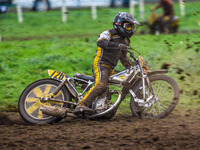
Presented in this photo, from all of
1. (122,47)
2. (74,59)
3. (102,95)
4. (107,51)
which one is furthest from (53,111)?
(74,59)

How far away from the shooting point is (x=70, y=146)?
4.55m

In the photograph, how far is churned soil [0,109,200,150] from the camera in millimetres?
4547

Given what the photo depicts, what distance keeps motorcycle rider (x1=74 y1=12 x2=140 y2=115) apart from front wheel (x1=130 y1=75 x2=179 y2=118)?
0.72 metres

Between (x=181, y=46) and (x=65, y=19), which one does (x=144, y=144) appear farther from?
(x=65, y=19)

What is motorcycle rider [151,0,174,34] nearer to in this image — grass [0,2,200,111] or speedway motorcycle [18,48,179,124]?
grass [0,2,200,111]

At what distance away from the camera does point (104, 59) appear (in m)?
5.98

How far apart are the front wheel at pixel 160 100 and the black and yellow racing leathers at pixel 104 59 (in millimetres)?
626

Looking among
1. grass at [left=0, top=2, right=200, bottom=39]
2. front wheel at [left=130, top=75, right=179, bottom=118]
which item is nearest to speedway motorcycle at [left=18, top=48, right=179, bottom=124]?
front wheel at [left=130, top=75, right=179, bottom=118]

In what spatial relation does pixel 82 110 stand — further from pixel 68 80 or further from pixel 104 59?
pixel 104 59

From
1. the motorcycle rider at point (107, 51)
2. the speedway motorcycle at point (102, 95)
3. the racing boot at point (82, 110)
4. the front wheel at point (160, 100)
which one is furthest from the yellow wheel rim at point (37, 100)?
the front wheel at point (160, 100)

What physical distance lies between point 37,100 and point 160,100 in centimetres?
219

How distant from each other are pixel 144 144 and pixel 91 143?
0.71 m

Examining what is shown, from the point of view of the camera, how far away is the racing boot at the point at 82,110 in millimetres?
5777

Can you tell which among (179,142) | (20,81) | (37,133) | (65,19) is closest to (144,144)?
(179,142)
